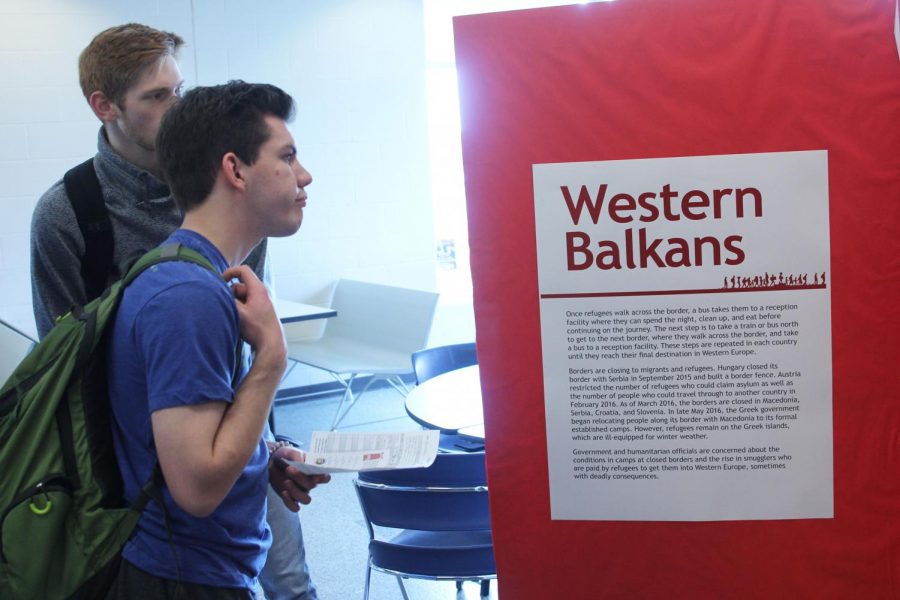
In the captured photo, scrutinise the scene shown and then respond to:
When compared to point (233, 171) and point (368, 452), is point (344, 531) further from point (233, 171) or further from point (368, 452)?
point (233, 171)

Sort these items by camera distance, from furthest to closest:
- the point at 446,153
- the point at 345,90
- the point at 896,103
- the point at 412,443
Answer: the point at 446,153, the point at 345,90, the point at 412,443, the point at 896,103

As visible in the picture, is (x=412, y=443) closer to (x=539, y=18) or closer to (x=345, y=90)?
(x=539, y=18)

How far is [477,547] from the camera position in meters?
2.45

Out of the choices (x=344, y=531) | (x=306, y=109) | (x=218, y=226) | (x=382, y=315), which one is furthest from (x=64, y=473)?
(x=306, y=109)

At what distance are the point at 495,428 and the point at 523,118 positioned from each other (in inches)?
19.1

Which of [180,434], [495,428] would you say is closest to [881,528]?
[495,428]

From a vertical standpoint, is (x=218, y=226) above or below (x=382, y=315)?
above

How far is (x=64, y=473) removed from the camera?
125cm

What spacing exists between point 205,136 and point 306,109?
15.0 ft

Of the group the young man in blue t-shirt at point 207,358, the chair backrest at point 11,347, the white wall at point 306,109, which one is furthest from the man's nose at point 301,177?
the white wall at point 306,109

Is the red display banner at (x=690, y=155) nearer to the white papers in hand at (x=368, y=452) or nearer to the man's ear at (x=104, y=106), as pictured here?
the white papers in hand at (x=368, y=452)

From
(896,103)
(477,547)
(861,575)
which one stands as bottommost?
(477,547)

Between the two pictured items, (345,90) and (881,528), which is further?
(345,90)

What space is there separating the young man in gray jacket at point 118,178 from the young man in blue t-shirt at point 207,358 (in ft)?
1.40
